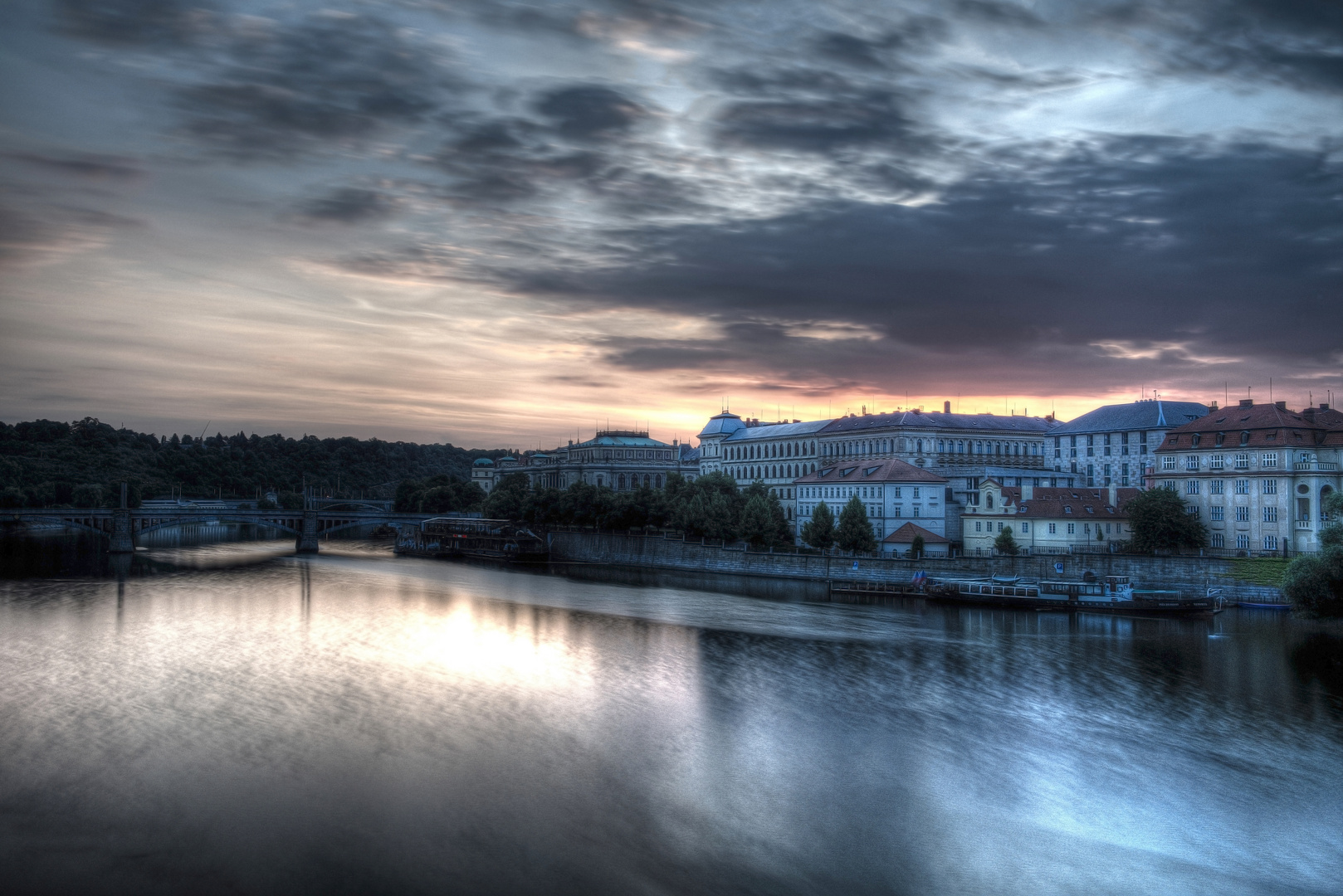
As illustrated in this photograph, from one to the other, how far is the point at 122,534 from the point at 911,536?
7126 cm

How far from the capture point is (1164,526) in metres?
62.0

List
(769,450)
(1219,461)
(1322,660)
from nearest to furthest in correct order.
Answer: (1322,660) → (1219,461) → (769,450)

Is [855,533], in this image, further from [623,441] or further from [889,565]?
[623,441]

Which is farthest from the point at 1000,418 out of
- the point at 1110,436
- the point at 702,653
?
the point at 702,653

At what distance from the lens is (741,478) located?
12331cm

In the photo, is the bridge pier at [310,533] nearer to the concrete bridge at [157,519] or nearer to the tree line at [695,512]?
the concrete bridge at [157,519]

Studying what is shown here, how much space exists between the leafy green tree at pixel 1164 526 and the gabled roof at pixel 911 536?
1514cm

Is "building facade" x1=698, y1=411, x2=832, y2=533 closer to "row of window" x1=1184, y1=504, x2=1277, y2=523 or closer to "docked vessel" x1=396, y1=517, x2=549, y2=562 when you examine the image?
"docked vessel" x1=396, y1=517, x2=549, y2=562

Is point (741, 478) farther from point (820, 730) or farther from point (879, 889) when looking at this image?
point (879, 889)

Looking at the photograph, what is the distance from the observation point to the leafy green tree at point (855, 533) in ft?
246

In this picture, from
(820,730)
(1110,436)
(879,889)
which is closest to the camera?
(879,889)

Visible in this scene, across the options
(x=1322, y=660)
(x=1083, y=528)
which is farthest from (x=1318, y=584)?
(x=1083, y=528)

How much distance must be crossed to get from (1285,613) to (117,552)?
3642 inches

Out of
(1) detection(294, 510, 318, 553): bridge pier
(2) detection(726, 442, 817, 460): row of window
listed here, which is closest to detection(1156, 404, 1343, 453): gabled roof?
(2) detection(726, 442, 817, 460): row of window
